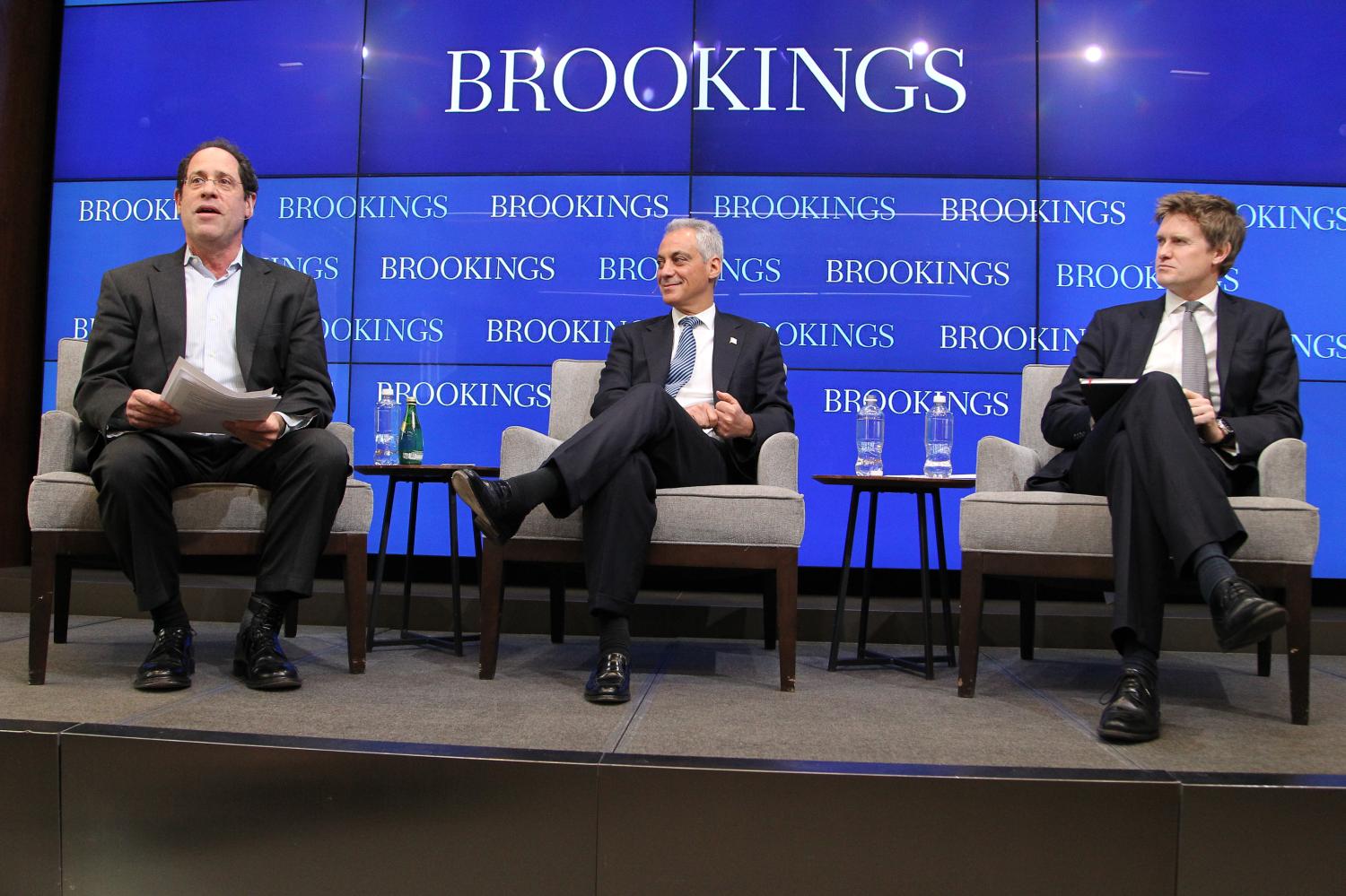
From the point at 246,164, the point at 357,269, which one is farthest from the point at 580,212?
the point at 246,164

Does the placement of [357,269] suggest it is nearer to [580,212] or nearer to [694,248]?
[580,212]

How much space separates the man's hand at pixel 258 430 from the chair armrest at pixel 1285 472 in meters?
2.44

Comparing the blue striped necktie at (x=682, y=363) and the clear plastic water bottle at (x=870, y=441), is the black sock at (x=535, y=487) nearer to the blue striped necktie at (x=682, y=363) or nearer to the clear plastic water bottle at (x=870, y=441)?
the blue striped necktie at (x=682, y=363)

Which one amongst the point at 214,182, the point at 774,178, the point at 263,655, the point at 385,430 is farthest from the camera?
the point at 774,178

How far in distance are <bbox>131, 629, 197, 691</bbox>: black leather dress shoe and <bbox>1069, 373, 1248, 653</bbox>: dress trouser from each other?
213 cm

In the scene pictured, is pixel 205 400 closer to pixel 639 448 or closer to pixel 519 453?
pixel 519 453

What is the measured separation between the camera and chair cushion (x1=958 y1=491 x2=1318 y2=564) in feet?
7.91

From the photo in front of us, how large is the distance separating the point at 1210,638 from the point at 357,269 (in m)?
3.55

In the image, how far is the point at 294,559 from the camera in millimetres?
2508

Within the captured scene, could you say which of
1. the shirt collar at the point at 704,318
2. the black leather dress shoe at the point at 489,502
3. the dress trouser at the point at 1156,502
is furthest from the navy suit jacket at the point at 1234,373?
the black leather dress shoe at the point at 489,502

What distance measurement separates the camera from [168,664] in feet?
7.98

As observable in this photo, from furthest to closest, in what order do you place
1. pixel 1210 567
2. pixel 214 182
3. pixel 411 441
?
pixel 411 441
pixel 214 182
pixel 1210 567

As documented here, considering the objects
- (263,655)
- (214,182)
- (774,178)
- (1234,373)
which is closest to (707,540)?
(263,655)

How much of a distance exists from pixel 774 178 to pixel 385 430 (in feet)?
6.11
